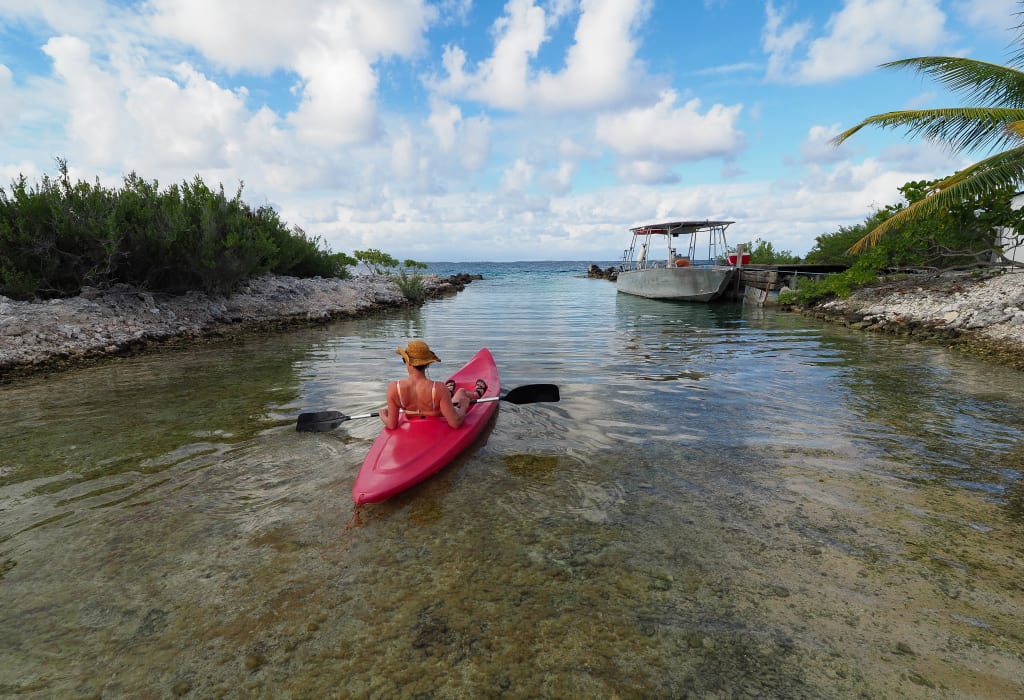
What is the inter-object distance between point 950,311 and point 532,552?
1614cm

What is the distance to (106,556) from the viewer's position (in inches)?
149

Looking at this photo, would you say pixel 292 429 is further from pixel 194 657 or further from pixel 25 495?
pixel 194 657

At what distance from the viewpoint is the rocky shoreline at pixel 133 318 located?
33.0ft

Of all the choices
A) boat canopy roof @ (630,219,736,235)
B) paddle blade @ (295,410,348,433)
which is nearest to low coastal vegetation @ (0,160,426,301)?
paddle blade @ (295,410,348,433)

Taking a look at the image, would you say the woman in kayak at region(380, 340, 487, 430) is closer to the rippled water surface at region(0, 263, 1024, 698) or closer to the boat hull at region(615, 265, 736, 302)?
the rippled water surface at region(0, 263, 1024, 698)

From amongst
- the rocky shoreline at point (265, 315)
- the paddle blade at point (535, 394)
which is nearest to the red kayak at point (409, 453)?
the paddle blade at point (535, 394)

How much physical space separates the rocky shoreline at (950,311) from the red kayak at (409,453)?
10902mm

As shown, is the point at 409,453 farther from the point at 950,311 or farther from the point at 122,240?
the point at 950,311

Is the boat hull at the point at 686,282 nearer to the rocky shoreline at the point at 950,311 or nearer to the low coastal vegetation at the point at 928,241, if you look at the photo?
the low coastal vegetation at the point at 928,241

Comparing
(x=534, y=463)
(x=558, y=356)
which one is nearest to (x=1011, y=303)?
(x=558, y=356)

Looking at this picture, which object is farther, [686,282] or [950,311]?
[686,282]

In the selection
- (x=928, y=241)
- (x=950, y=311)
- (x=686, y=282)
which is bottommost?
(x=950, y=311)

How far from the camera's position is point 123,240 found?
13.0m

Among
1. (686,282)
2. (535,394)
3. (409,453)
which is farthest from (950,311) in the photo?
(409,453)
